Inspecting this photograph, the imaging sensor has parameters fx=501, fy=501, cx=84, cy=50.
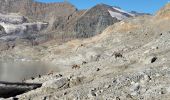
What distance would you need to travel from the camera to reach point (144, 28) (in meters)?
176

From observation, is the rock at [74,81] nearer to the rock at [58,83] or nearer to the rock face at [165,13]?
the rock at [58,83]

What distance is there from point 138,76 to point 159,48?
769 inches

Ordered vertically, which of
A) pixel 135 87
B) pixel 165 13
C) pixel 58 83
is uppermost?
pixel 165 13

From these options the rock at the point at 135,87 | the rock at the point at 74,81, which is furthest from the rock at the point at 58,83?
the rock at the point at 135,87

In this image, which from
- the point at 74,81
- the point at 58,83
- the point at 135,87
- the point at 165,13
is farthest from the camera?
the point at 165,13

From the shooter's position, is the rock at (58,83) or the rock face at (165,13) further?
the rock face at (165,13)

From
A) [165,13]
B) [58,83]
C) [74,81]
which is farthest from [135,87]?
[165,13]

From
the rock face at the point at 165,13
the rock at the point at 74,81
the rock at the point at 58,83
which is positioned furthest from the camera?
the rock face at the point at 165,13

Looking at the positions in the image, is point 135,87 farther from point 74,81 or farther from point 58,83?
point 58,83

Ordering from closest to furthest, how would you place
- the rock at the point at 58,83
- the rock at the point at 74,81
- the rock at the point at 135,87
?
the rock at the point at 135,87 < the rock at the point at 58,83 < the rock at the point at 74,81

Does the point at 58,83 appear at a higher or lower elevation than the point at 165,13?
lower

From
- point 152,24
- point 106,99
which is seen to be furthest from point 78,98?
point 152,24

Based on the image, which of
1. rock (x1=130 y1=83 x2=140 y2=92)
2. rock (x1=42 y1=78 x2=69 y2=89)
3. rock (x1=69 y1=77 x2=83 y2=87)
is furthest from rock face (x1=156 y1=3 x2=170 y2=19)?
rock (x1=130 y1=83 x2=140 y2=92)

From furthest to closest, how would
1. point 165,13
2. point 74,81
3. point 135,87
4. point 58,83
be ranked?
point 165,13 < point 74,81 < point 58,83 < point 135,87
